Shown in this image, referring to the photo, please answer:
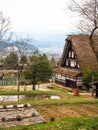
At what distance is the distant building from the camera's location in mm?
32219

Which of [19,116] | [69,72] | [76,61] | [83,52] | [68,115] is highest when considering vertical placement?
[83,52]

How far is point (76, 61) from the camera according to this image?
33.9 meters

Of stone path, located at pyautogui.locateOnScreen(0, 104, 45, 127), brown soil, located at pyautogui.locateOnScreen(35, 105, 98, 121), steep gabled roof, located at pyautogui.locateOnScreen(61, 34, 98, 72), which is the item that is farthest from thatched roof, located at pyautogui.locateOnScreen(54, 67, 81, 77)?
stone path, located at pyautogui.locateOnScreen(0, 104, 45, 127)

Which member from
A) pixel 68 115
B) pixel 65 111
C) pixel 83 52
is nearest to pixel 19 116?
pixel 68 115

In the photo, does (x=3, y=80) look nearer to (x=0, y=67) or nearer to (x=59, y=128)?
(x=0, y=67)

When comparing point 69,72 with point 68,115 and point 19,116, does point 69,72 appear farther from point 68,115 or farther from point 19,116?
point 19,116

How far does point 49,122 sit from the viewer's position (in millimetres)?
9891

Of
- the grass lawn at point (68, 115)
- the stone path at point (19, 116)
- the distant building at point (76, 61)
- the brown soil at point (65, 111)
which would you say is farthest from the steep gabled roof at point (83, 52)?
the stone path at point (19, 116)

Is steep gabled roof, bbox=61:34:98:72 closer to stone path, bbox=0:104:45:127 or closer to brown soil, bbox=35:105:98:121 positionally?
brown soil, bbox=35:105:98:121

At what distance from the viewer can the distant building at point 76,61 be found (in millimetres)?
32219

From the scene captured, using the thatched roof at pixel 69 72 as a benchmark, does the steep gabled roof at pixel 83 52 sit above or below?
above

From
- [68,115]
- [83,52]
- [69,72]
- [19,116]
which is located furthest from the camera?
[69,72]

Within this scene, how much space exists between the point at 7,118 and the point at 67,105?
12.1 feet

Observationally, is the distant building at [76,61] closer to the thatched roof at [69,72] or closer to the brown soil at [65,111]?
the thatched roof at [69,72]
